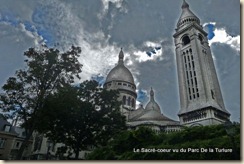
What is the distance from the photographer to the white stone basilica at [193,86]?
17219 mm

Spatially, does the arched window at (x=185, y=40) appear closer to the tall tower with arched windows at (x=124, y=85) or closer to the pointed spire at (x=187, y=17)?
the pointed spire at (x=187, y=17)

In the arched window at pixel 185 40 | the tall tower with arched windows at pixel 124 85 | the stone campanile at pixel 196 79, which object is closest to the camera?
the stone campanile at pixel 196 79

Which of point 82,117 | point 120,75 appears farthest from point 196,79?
point 82,117

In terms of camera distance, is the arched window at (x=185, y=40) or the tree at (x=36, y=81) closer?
the tree at (x=36, y=81)

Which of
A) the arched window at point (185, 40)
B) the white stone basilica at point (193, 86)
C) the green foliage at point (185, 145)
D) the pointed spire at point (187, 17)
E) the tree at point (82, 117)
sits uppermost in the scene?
the pointed spire at point (187, 17)

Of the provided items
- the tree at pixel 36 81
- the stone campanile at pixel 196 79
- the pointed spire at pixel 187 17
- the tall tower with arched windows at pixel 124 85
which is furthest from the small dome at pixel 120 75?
the tree at pixel 36 81

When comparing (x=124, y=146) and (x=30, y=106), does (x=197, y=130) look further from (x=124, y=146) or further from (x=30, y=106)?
(x=30, y=106)

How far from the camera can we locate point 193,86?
20016 millimetres

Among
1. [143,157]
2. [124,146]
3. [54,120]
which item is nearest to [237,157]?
[143,157]

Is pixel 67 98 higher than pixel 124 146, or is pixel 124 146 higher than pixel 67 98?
pixel 67 98

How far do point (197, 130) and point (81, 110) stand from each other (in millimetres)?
5337

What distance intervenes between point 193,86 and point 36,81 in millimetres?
15153

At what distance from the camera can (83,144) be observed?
33.5ft

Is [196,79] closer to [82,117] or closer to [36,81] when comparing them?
[82,117]
